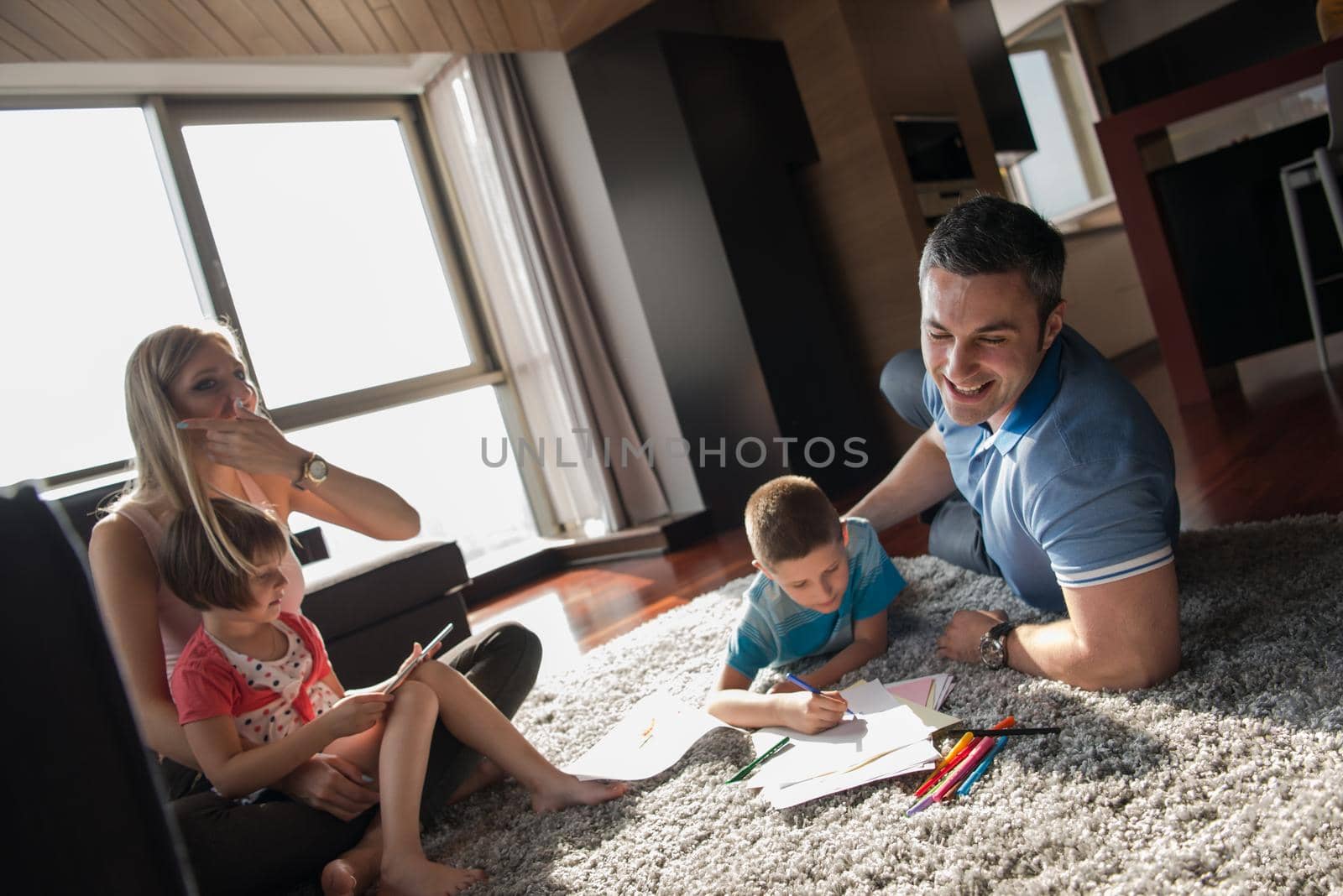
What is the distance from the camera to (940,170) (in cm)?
435

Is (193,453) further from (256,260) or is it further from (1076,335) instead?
(256,260)

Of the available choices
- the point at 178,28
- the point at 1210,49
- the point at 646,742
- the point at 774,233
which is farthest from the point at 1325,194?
the point at 1210,49

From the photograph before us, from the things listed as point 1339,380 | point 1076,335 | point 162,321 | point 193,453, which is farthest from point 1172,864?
point 162,321

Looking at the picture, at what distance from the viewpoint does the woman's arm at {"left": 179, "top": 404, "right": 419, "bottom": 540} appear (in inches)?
65.3

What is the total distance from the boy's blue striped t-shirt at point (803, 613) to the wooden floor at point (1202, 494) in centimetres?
78

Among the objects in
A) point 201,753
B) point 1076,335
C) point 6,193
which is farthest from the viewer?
point 6,193

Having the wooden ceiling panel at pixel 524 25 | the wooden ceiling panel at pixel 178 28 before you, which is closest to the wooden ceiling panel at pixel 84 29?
the wooden ceiling panel at pixel 178 28

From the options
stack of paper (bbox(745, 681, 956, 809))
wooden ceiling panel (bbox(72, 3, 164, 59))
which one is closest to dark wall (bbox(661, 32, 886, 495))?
wooden ceiling panel (bbox(72, 3, 164, 59))

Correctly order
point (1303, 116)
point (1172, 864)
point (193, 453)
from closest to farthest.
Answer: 1. point (1172, 864)
2. point (193, 453)
3. point (1303, 116)

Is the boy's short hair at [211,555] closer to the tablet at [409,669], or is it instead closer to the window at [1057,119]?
the tablet at [409,669]

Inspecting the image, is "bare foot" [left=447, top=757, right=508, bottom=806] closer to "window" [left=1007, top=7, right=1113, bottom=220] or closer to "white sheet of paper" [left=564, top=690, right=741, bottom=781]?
"white sheet of paper" [left=564, top=690, right=741, bottom=781]

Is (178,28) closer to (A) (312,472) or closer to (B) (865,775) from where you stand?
(A) (312,472)

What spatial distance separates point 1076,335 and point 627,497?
9.53 feet

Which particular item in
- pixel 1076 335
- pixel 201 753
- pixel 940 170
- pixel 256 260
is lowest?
pixel 201 753
